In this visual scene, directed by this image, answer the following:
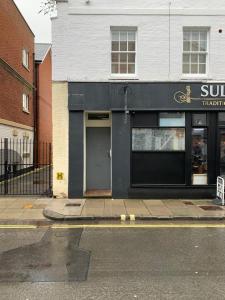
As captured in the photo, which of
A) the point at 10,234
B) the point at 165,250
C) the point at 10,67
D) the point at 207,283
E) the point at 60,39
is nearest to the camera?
the point at 207,283

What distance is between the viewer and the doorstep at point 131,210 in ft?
34.5

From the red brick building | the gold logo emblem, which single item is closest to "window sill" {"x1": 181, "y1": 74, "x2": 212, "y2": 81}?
the gold logo emblem

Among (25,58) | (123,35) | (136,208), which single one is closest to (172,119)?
(123,35)

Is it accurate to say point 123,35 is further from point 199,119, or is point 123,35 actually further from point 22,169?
point 22,169

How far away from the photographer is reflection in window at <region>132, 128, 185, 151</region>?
1345 cm

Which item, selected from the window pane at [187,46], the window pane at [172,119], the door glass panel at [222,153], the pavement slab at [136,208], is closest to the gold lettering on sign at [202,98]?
the window pane at [172,119]

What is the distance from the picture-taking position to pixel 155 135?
529 inches

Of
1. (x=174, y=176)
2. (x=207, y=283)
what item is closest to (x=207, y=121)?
(x=174, y=176)

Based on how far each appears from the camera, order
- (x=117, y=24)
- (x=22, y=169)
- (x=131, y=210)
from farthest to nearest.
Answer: (x=22, y=169), (x=117, y=24), (x=131, y=210)

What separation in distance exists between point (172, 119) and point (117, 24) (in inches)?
145

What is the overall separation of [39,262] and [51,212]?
415 centimetres

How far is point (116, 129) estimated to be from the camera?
13422 mm

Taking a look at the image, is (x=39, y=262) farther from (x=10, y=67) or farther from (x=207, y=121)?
(x=10, y=67)

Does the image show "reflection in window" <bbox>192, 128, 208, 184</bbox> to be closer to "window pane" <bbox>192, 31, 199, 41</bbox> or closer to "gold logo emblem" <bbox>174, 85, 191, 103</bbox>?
"gold logo emblem" <bbox>174, 85, 191, 103</bbox>
